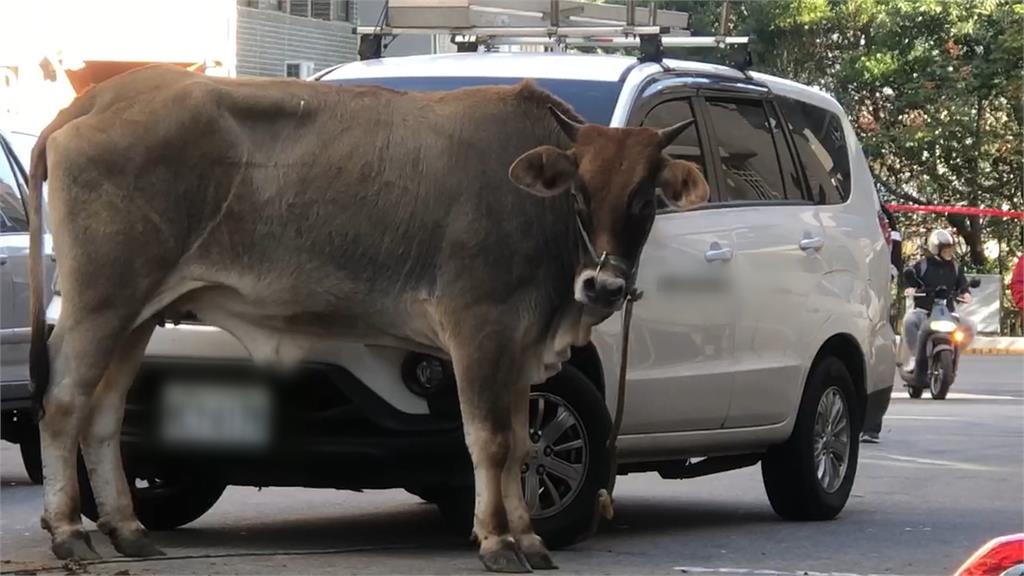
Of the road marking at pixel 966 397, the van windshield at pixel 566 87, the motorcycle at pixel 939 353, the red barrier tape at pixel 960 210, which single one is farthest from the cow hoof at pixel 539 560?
the red barrier tape at pixel 960 210

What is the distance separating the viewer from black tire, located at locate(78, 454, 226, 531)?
9.09 m

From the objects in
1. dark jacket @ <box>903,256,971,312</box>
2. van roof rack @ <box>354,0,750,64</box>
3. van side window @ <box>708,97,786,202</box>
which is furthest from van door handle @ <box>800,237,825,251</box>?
dark jacket @ <box>903,256,971,312</box>

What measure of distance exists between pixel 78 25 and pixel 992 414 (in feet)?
39.8

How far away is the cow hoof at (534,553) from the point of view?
7977 millimetres

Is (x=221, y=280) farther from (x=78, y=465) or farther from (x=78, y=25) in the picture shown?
(x=78, y=25)

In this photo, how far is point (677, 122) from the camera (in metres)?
9.59

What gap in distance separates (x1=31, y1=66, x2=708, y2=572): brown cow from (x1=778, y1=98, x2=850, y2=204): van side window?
280 centimetres

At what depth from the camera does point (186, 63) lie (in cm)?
2495

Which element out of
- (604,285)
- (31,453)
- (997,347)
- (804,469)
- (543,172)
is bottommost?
(997,347)

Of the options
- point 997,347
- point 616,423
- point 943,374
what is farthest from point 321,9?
point 616,423

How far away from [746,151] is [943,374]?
12.2m

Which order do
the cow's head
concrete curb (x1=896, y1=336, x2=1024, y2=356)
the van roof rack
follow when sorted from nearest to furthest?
the cow's head < the van roof rack < concrete curb (x1=896, y1=336, x2=1024, y2=356)

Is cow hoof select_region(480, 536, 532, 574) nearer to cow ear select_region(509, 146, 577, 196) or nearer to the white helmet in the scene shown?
cow ear select_region(509, 146, 577, 196)

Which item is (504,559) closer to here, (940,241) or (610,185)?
(610,185)
